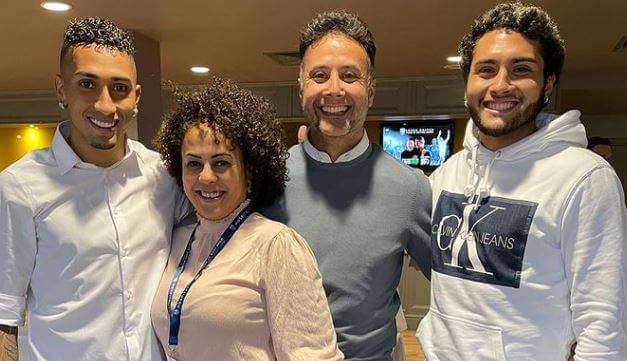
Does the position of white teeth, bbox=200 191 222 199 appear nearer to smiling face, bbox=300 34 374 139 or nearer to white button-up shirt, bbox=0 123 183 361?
white button-up shirt, bbox=0 123 183 361

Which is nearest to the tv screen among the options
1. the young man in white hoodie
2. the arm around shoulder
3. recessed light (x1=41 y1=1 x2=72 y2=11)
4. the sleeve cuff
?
recessed light (x1=41 y1=1 x2=72 y2=11)

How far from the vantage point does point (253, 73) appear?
15.9ft

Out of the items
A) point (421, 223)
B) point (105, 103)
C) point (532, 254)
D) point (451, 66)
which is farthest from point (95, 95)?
point (451, 66)

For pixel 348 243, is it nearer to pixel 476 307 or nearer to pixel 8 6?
pixel 476 307

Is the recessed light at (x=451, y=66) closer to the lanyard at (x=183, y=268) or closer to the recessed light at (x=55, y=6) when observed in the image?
the recessed light at (x=55, y=6)

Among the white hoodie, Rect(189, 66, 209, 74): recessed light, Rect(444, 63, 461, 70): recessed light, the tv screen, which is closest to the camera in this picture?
the white hoodie

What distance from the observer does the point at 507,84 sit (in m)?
1.32

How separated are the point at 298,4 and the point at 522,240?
2085 mm

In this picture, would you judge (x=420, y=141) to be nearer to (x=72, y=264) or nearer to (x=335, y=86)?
(x=335, y=86)

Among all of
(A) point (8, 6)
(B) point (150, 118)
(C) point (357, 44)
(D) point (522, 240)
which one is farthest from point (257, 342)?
(B) point (150, 118)

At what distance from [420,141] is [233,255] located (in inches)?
176

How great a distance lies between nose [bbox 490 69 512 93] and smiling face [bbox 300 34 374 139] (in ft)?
1.09

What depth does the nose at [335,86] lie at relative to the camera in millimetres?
1423

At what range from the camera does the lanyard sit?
1.27m
